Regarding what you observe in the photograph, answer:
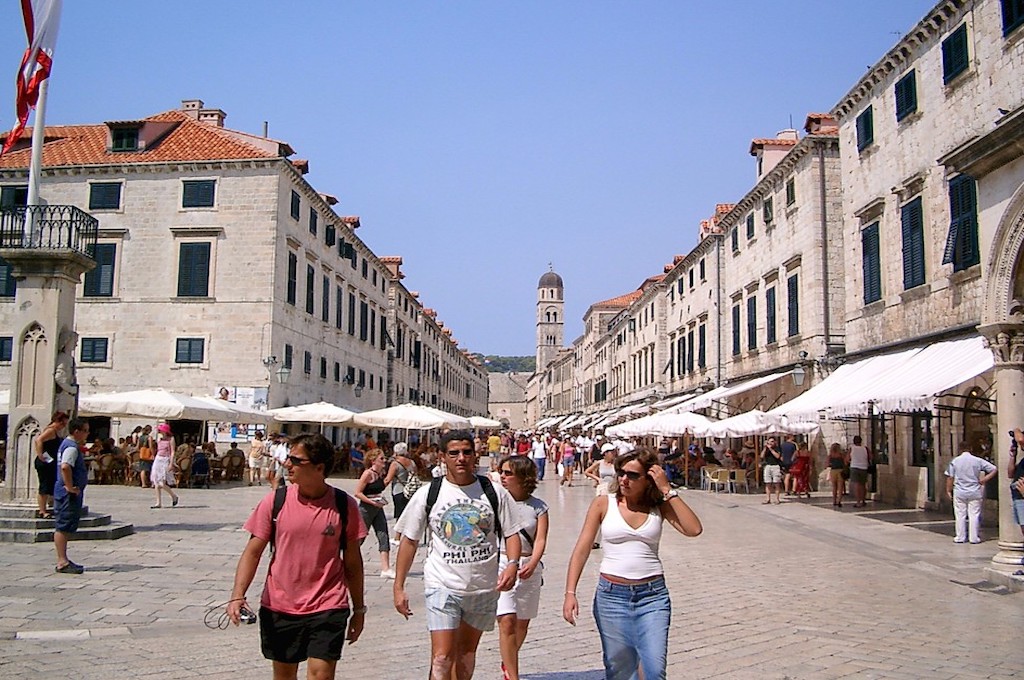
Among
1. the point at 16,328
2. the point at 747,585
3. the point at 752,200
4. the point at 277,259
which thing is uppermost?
the point at 752,200

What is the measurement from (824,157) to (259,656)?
21.4 meters

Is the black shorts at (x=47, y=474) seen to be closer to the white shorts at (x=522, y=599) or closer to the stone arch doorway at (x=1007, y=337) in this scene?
the white shorts at (x=522, y=599)

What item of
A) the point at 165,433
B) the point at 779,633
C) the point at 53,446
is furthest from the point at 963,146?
the point at 165,433

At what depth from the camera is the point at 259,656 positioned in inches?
255

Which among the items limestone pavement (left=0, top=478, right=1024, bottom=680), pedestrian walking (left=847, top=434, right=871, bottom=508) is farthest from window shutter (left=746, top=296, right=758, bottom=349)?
limestone pavement (left=0, top=478, right=1024, bottom=680)

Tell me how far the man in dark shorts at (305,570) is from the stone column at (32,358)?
9.41 metres

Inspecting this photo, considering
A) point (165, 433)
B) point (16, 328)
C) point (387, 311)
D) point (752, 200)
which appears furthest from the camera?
point (387, 311)

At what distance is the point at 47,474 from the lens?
34.9 feet

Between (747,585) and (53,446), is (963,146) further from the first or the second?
(53,446)

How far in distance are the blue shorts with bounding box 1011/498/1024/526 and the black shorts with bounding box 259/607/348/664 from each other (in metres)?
8.80

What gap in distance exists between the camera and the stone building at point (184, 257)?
29.7 m

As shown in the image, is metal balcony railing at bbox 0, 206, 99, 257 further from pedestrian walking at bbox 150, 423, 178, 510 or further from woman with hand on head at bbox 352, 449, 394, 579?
woman with hand on head at bbox 352, 449, 394, 579

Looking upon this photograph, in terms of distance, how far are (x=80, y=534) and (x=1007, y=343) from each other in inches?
486

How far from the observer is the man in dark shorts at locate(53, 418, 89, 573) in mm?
9531
